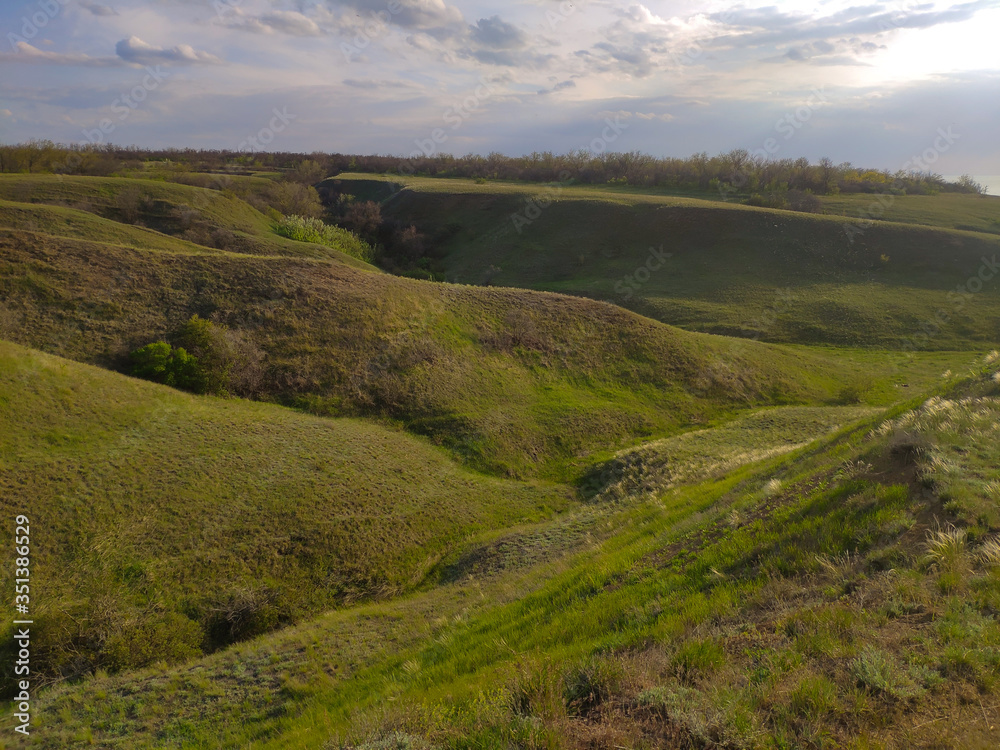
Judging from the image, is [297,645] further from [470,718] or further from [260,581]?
[470,718]

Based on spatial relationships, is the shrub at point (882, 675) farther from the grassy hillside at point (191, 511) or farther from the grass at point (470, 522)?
the grassy hillside at point (191, 511)

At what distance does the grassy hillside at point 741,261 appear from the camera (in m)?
56.7

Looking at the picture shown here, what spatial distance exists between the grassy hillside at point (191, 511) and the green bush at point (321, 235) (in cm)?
4816

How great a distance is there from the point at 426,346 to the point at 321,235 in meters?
45.4

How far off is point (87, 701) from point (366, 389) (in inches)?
745

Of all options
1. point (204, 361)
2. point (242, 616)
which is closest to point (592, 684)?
point (242, 616)

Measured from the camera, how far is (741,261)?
70.4 meters

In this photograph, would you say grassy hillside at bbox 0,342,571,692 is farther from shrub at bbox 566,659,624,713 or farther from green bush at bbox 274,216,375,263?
green bush at bbox 274,216,375,263

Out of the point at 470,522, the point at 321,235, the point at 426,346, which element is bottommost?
the point at 470,522

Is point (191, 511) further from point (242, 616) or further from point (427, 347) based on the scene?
point (427, 347)

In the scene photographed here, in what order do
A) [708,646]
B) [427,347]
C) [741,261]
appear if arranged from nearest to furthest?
[708,646] < [427,347] < [741,261]

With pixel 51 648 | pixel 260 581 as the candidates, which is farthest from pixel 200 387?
pixel 51 648

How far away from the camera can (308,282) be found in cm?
3372

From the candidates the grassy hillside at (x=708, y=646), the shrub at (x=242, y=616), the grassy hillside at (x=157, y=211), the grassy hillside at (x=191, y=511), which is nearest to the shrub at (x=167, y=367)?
the grassy hillside at (x=191, y=511)
